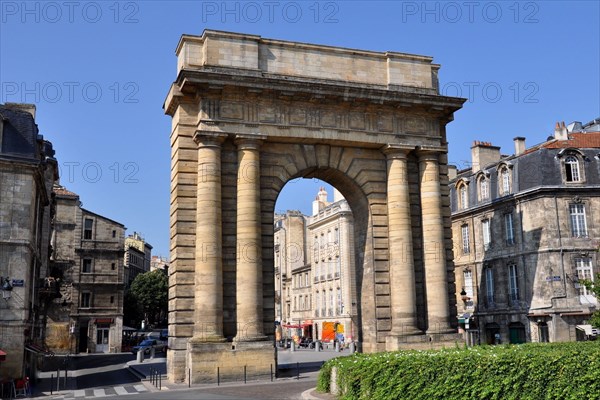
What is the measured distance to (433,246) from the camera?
26531mm

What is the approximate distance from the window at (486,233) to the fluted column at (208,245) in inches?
828

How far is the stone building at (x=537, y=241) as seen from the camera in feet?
112

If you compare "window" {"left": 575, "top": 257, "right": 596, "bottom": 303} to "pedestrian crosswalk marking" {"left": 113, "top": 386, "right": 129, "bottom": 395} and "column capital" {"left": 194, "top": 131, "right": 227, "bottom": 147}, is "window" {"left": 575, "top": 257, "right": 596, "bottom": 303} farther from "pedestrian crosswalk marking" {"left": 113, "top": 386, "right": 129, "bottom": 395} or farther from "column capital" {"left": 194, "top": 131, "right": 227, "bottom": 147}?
"pedestrian crosswalk marking" {"left": 113, "top": 386, "right": 129, "bottom": 395}

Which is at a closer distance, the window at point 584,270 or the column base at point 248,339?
the column base at point 248,339

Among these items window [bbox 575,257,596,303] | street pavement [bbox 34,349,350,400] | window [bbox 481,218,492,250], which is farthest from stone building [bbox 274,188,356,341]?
street pavement [bbox 34,349,350,400]

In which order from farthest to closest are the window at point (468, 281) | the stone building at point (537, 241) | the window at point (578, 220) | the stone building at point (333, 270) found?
the stone building at point (333, 270) < the window at point (468, 281) < the window at point (578, 220) < the stone building at point (537, 241)

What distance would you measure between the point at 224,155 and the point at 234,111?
1.73 metres

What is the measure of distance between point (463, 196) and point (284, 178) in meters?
19.9

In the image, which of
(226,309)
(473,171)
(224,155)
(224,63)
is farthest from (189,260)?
(473,171)

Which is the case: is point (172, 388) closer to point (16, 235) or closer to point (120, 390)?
point (120, 390)

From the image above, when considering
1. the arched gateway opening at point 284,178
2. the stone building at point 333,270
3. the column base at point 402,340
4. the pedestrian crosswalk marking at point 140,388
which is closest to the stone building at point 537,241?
the arched gateway opening at point 284,178

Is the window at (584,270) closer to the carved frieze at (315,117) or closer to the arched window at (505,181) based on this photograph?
the arched window at (505,181)

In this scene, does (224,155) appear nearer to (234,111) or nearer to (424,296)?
(234,111)

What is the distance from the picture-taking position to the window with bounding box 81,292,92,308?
165ft
